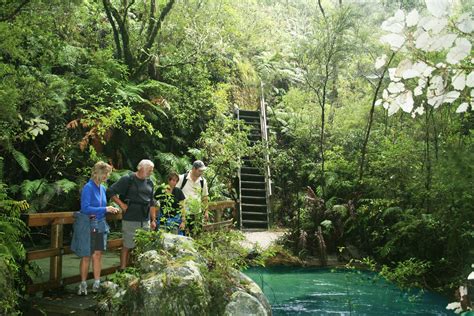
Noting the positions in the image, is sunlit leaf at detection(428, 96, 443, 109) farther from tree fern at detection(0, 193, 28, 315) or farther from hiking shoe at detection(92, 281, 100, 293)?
hiking shoe at detection(92, 281, 100, 293)

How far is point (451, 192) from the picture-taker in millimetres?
8359

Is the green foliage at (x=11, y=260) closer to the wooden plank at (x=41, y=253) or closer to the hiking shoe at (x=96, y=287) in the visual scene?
the wooden plank at (x=41, y=253)

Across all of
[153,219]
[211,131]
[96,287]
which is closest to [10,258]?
[96,287]

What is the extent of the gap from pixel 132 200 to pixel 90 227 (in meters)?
0.61

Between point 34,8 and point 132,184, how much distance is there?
3728 millimetres

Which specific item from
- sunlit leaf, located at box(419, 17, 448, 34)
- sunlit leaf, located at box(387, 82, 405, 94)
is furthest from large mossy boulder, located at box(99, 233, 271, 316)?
sunlit leaf, located at box(419, 17, 448, 34)

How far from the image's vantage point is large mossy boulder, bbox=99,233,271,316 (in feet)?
13.8

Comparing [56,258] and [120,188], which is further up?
[120,188]

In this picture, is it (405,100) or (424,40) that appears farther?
(405,100)

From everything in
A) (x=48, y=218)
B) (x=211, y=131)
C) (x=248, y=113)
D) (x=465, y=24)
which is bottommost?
(x=48, y=218)

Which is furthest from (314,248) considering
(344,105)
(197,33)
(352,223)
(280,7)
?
(280,7)

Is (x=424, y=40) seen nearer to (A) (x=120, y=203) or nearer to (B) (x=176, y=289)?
(B) (x=176, y=289)

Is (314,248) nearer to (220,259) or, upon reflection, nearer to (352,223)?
(352,223)

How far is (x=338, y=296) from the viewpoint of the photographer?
8.23 metres
